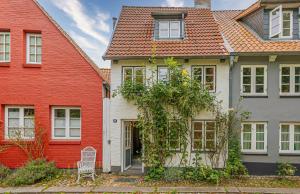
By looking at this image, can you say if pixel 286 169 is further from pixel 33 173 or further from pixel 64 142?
pixel 33 173

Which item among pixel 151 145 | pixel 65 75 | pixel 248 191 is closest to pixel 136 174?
pixel 151 145

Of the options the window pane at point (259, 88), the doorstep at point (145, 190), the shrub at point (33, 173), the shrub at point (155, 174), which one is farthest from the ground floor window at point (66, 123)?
the window pane at point (259, 88)

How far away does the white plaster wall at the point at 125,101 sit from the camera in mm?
10547

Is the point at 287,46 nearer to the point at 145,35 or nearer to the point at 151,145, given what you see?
the point at 145,35

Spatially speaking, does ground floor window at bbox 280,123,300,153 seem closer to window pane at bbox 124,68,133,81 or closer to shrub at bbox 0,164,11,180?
window pane at bbox 124,68,133,81

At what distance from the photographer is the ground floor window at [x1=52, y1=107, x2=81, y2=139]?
36.1 feet

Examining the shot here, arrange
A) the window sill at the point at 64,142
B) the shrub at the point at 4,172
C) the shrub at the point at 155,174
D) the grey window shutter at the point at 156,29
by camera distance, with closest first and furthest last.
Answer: the shrub at the point at 4,172, the shrub at the point at 155,174, the window sill at the point at 64,142, the grey window shutter at the point at 156,29

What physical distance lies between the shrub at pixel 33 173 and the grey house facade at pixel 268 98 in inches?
340

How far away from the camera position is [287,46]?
416 inches

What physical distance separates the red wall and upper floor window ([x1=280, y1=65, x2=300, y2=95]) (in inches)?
334

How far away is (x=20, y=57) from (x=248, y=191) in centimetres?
1132

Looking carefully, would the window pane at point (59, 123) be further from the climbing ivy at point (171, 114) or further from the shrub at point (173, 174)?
the shrub at point (173, 174)

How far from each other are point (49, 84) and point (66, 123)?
2002 mm

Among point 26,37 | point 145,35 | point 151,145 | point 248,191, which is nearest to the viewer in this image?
point 248,191
